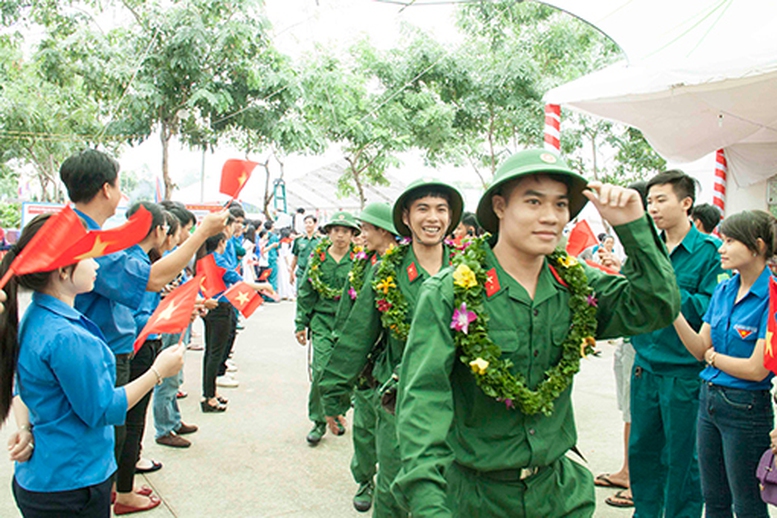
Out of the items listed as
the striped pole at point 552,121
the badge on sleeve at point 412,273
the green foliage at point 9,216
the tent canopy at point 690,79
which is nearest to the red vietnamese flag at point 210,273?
the badge on sleeve at point 412,273

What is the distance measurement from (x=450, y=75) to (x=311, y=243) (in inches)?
311

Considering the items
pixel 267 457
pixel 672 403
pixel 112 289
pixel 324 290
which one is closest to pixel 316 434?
pixel 267 457

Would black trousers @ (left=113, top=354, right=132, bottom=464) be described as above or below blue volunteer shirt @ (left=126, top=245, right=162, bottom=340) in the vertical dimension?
below

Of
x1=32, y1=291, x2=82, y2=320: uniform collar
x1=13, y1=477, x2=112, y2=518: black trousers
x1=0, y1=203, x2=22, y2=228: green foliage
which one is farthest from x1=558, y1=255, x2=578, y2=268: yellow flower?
x1=0, y1=203, x2=22, y2=228: green foliage

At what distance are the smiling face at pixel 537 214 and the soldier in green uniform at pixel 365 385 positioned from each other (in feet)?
5.98

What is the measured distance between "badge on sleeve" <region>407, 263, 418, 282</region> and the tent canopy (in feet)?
12.6

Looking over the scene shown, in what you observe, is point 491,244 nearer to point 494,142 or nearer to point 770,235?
point 770,235

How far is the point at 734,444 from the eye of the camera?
3.07 metres

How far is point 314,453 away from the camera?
5395 mm

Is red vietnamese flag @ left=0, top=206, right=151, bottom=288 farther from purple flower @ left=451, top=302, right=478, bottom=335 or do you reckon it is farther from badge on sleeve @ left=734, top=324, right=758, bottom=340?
badge on sleeve @ left=734, top=324, right=758, bottom=340

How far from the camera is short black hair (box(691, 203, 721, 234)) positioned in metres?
4.19

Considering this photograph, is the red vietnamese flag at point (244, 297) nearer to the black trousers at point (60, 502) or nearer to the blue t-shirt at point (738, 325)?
the black trousers at point (60, 502)

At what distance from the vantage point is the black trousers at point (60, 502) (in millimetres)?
2473

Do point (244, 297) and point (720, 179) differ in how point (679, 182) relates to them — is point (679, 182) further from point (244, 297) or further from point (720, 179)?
point (720, 179)
